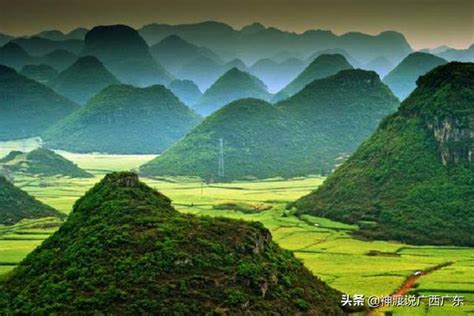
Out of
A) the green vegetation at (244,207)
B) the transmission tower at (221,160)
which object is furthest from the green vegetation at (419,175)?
the transmission tower at (221,160)

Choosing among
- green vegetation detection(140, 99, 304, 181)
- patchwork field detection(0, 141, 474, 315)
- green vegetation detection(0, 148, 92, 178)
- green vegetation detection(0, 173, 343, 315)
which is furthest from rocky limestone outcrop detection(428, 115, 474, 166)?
green vegetation detection(0, 148, 92, 178)

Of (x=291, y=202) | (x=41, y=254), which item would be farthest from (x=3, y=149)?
(x=41, y=254)

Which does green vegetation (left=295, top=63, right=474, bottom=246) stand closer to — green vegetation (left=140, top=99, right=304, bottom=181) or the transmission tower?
the transmission tower

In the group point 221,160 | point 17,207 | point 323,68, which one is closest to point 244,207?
point 17,207

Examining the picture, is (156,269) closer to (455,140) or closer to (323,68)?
(455,140)

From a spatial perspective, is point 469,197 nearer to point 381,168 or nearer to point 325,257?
point 381,168

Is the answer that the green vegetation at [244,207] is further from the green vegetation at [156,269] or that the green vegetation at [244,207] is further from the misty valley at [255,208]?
the green vegetation at [156,269]

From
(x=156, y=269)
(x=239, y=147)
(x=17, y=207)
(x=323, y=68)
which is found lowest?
(x=156, y=269)
